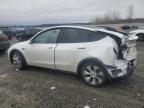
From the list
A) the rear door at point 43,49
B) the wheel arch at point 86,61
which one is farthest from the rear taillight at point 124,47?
the rear door at point 43,49

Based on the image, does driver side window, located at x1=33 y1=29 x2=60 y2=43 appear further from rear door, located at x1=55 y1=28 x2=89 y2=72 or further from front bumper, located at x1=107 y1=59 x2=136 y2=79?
front bumper, located at x1=107 y1=59 x2=136 y2=79

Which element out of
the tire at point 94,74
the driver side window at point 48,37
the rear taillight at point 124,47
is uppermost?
the driver side window at point 48,37

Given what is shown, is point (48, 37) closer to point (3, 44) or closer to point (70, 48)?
point (70, 48)

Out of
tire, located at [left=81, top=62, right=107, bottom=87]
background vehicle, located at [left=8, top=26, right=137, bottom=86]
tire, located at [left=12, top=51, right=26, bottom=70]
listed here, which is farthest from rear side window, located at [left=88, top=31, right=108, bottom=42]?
tire, located at [left=12, top=51, right=26, bottom=70]

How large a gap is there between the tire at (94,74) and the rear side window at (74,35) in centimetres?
73

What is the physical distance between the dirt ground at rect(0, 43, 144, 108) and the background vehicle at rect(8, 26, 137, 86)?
372mm

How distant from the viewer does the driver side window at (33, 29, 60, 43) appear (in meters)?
6.57

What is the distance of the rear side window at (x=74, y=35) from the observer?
233 inches

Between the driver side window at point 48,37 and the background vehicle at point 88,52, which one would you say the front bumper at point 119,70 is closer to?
the background vehicle at point 88,52

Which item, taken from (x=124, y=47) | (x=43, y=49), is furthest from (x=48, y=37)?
(x=124, y=47)

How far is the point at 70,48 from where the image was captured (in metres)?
5.98

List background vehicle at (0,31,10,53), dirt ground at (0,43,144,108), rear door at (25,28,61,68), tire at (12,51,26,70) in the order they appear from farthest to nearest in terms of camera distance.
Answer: background vehicle at (0,31,10,53) → tire at (12,51,26,70) → rear door at (25,28,61,68) → dirt ground at (0,43,144,108)

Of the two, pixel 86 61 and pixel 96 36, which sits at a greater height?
pixel 96 36

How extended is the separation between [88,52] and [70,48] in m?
0.60
